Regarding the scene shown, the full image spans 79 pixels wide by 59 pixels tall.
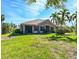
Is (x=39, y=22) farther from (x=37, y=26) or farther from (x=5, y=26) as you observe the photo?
(x=5, y=26)

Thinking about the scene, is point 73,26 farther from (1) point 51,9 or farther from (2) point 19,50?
(2) point 19,50

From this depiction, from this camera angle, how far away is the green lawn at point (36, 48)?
81.1 inches

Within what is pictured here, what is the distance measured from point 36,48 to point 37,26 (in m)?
0.25

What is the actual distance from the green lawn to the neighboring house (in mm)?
57

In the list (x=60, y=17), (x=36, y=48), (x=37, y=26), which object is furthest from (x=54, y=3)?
(x=36, y=48)

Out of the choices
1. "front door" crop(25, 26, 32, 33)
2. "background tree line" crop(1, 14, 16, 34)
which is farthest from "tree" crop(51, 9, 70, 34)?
"background tree line" crop(1, 14, 16, 34)

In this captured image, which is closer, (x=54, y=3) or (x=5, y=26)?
(x=5, y=26)

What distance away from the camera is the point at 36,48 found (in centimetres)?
210

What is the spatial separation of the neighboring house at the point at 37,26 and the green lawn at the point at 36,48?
0.06 m

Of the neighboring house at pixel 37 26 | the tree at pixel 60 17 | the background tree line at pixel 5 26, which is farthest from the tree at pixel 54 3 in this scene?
the background tree line at pixel 5 26

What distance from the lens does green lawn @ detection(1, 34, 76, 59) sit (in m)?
2.06

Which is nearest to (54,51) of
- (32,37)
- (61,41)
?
(61,41)

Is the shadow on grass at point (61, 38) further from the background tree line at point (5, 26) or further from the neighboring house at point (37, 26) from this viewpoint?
the background tree line at point (5, 26)

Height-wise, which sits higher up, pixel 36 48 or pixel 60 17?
pixel 60 17
